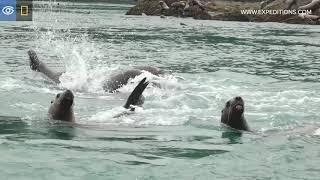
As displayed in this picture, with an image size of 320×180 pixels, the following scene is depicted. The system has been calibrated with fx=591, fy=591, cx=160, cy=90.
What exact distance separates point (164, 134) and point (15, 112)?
382 centimetres

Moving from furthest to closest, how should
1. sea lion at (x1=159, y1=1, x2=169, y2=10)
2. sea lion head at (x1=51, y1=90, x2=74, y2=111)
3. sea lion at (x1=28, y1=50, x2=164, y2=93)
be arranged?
sea lion at (x1=159, y1=1, x2=169, y2=10), sea lion at (x1=28, y1=50, x2=164, y2=93), sea lion head at (x1=51, y1=90, x2=74, y2=111)

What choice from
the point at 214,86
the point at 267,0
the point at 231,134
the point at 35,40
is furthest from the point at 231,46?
the point at 267,0

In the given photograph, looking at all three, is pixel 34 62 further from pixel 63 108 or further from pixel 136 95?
pixel 63 108

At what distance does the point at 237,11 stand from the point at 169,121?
154 feet

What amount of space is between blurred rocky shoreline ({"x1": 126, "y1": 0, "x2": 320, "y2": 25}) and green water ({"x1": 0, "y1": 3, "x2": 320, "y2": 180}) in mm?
25559

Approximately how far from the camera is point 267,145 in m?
9.91

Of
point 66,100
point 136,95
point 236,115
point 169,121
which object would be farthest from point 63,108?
point 236,115

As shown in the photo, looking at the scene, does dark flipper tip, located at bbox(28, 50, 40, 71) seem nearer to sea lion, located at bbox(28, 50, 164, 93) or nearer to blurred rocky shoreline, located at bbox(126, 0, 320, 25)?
sea lion, located at bbox(28, 50, 164, 93)

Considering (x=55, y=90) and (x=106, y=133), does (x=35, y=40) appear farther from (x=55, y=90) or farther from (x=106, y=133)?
(x=106, y=133)

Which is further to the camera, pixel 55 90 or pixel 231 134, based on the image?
pixel 55 90

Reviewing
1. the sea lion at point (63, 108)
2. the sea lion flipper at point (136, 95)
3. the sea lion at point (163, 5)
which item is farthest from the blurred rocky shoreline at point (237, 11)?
A: the sea lion at point (63, 108)

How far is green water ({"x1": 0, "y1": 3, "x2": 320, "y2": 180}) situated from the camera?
334 inches

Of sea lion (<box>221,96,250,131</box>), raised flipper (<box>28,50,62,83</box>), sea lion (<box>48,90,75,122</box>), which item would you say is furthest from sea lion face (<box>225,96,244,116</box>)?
raised flipper (<box>28,50,62,83</box>)

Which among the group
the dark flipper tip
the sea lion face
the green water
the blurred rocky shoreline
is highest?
the blurred rocky shoreline
